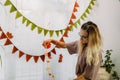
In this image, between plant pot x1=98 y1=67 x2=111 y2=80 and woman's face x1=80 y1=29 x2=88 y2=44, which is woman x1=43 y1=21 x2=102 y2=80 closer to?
woman's face x1=80 y1=29 x2=88 y2=44

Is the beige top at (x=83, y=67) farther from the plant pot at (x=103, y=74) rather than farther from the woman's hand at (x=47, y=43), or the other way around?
the plant pot at (x=103, y=74)

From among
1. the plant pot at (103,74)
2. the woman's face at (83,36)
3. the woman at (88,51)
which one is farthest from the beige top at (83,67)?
the plant pot at (103,74)

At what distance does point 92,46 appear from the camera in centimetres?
233

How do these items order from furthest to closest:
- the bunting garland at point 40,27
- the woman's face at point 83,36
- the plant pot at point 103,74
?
the plant pot at point 103,74, the woman's face at point 83,36, the bunting garland at point 40,27

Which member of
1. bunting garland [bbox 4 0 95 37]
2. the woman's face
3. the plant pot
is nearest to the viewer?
bunting garland [bbox 4 0 95 37]

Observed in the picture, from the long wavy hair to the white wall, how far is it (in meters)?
0.26

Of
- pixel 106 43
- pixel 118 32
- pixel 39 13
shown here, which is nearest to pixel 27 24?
pixel 39 13

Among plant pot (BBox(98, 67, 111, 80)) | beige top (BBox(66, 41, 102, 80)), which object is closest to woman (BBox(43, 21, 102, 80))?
beige top (BBox(66, 41, 102, 80))

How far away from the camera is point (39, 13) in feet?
7.88

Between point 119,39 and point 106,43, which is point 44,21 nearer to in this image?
point 106,43

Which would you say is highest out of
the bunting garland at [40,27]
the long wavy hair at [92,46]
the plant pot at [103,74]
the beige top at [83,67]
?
the bunting garland at [40,27]

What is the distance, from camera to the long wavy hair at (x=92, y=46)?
227 cm

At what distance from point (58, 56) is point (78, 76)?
30 cm

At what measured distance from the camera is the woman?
225cm
